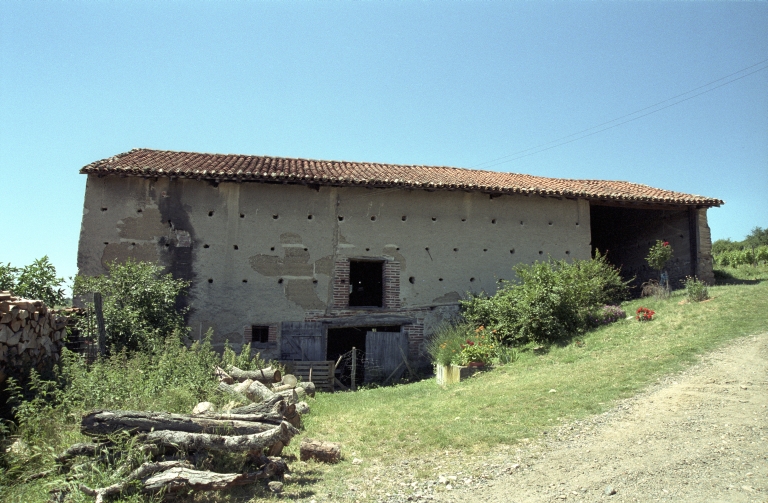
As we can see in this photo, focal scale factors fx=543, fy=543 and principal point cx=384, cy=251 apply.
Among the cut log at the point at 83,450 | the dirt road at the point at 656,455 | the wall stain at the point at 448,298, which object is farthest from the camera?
the wall stain at the point at 448,298

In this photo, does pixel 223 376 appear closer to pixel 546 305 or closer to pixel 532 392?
pixel 532 392

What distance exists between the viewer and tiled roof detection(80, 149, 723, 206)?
13.7 meters

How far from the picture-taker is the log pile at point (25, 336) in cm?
701

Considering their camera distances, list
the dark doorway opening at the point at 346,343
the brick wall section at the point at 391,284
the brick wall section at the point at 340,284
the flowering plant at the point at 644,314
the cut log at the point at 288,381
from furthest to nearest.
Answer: the brick wall section at the point at 391,284 < the dark doorway opening at the point at 346,343 < the brick wall section at the point at 340,284 < the flowering plant at the point at 644,314 < the cut log at the point at 288,381

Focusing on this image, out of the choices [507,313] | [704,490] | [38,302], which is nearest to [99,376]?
→ [38,302]

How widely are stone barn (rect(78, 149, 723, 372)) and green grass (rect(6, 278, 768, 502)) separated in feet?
9.11

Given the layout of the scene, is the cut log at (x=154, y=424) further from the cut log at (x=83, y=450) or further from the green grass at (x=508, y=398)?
the green grass at (x=508, y=398)

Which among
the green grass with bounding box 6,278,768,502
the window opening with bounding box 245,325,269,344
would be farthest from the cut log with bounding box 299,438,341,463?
the window opening with bounding box 245,325,269,344

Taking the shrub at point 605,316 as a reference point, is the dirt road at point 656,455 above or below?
below

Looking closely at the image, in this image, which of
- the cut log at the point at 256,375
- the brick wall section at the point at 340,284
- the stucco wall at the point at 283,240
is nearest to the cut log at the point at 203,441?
the cut log at the point at 256,375

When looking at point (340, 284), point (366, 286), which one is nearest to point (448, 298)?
point (340, 284)

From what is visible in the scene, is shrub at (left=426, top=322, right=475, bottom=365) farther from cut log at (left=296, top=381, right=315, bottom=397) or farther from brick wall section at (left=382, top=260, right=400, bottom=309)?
cut log at (left=296, top=381, right=315, bottom=397)

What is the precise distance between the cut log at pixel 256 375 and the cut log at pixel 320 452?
13.5 feet

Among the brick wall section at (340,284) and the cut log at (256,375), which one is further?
the brick wall section at (340,284)
